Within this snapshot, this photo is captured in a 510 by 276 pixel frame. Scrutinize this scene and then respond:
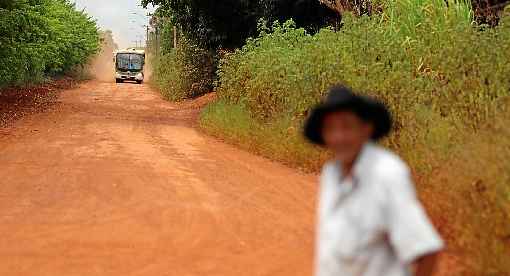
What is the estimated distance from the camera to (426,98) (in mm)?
9672

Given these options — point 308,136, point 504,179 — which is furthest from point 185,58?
point 308,136

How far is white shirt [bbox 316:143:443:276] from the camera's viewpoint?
226cm

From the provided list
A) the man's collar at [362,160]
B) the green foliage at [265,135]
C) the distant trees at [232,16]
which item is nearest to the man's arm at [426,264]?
the man's collar at [362,160]

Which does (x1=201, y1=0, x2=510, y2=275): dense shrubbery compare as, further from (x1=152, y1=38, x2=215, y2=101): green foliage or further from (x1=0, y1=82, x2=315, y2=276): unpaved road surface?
(x1=152, y1=38, x2=215, y2=101): green foliage

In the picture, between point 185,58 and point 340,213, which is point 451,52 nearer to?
point 340,213

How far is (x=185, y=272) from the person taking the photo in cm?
606

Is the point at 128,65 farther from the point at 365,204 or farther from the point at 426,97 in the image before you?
the point at 365,204

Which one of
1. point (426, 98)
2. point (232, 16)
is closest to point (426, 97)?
point (426, 98)

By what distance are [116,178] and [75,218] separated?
229 centimetres

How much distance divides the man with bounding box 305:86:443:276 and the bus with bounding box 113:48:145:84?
5644 cm

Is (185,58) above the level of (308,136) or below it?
below

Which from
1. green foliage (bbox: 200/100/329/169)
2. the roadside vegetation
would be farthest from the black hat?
green foliage (bbox: 200/100/329/169)

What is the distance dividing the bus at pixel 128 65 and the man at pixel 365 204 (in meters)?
Answer: 56.4

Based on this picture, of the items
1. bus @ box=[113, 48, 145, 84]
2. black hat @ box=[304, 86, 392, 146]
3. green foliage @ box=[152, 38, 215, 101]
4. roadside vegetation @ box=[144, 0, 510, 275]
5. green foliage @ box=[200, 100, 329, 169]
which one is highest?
black hat @ box=[304, 86, 392, 146]
